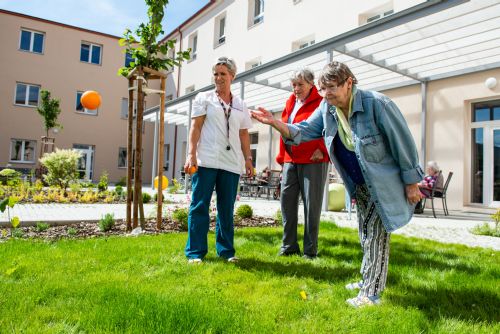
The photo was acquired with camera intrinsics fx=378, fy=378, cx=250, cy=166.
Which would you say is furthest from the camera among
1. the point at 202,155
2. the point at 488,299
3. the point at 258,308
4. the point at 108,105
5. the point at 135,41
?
the point at 108,105

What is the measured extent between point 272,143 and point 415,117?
19.9ft

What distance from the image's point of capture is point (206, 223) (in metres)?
3.41

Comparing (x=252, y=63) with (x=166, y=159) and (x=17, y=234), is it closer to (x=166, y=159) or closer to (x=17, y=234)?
(x=166, y=159)

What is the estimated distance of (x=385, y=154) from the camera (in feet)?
7.47

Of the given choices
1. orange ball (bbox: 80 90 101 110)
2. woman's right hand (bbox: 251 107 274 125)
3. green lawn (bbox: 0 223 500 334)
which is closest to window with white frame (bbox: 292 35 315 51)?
orange ball (bbox: 80 90 101 110)

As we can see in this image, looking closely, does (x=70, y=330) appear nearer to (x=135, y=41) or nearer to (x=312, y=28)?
(x=135, y=41)

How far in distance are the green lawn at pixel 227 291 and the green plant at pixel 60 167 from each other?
7.49 meters

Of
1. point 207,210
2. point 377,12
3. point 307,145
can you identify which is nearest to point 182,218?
point 207,210

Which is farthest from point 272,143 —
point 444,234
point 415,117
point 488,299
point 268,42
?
point 488,299

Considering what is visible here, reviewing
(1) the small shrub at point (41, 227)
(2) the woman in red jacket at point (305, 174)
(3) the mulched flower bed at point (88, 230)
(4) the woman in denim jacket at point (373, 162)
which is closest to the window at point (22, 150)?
(3) the mulched flower bed at point (88, 230)

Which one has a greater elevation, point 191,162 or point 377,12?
point 377,12

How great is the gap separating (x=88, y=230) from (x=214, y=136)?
2.80 metres

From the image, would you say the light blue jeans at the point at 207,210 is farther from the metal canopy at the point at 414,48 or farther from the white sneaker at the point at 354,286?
the metal canopy at the point at 414,48

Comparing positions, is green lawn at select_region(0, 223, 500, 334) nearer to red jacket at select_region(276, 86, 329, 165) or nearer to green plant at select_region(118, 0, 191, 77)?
red jacket at select_region(276, 86, 329, 165)
